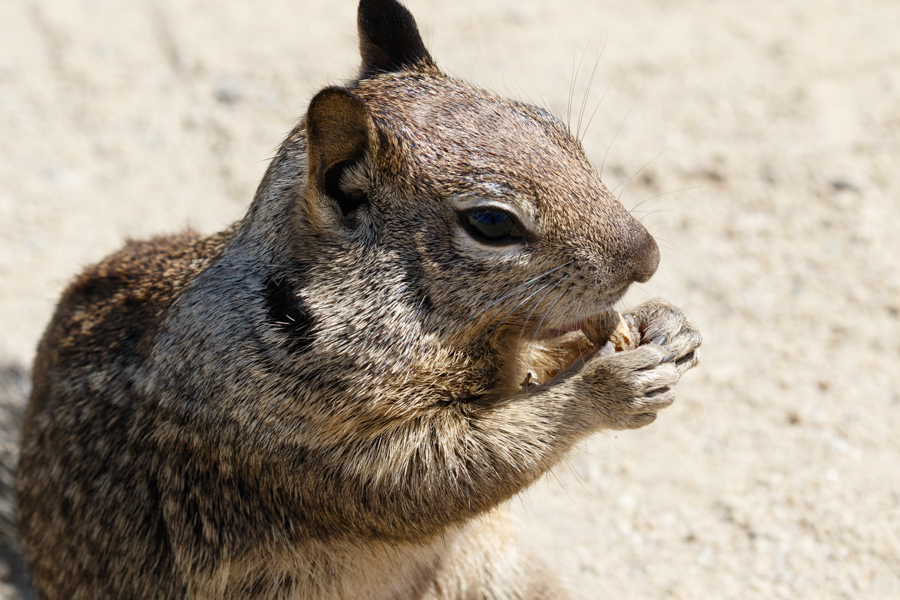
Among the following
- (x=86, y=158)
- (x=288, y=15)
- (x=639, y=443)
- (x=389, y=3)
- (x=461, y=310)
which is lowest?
(x=639, y=443)

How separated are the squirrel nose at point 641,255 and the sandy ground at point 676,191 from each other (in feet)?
2.74

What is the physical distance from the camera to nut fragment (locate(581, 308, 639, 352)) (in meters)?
2.52

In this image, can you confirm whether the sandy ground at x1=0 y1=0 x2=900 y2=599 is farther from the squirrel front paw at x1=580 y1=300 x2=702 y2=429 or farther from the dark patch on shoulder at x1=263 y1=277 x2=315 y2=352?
the dark patch on shoulder at x1=263 y1=277 x2=315 y2=352

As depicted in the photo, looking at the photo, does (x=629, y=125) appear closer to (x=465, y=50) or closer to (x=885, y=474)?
(x=465, y=50)

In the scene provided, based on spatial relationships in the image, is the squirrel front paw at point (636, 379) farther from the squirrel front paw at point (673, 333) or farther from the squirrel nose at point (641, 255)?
the squirrel nose at point (641, 255)

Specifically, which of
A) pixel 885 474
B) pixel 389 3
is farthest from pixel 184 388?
pixel 885 474

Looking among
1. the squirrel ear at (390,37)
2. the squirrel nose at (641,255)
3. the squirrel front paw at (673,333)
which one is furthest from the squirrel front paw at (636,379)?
the squirrel ear at (390,37)

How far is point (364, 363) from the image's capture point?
2.24 m

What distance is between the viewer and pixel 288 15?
6.12 metres

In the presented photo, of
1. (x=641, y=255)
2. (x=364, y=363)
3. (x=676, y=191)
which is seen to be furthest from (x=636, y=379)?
(x=676, y=191)

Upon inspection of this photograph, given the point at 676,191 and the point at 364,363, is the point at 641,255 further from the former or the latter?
the point at 676,191

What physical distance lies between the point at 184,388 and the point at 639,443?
7.14 feet

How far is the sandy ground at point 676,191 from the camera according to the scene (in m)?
3.57

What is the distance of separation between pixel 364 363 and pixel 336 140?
545 millimetres
